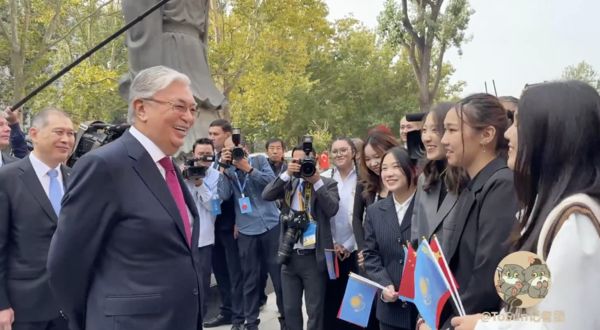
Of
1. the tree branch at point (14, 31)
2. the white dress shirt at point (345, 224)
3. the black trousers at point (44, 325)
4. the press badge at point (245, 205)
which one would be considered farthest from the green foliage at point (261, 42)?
the black trousers at point (44, 325)

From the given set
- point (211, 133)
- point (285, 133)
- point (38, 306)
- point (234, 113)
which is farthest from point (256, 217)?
point (285, 133)

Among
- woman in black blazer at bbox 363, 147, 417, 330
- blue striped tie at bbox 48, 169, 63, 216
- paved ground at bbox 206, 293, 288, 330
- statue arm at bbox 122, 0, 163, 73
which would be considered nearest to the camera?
blue striped tie at bbox 48, 169, 63, 216

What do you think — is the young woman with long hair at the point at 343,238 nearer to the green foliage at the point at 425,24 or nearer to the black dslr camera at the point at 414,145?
the black dslr camera at the point at 414,145

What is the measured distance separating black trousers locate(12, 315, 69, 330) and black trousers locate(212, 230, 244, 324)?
220cm

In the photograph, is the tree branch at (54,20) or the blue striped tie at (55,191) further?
the tree branch at (54,20)

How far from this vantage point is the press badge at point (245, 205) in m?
5.06

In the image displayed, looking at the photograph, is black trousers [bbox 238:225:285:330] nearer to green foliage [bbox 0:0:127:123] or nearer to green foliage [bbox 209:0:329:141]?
green foliage [bbox 0:0:127:123]

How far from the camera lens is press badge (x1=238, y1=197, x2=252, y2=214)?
16.6 feet

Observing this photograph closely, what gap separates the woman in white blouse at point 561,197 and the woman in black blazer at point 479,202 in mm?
524

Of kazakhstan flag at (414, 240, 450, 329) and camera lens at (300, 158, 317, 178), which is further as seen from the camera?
camera lens at (300, 158, 317, 178)

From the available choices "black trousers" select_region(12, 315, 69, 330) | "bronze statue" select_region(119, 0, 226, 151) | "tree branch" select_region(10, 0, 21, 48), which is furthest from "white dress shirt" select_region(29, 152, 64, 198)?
"tree branch" select_region(10, 0, 21, 48)

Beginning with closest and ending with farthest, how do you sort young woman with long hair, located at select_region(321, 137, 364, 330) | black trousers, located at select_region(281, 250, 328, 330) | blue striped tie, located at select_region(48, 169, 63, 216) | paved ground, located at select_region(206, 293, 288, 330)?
blue striped tie, located at select_region(48, 169, 63, 216) < black trousers, located at select_region(281, 250, 328, 330) < young woman with long hair, located at select_region(321, 137, 364, 330) < paved ground, located at select_region(206, 293, 288, 330)

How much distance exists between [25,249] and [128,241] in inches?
51.1

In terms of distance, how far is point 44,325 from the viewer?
10.4 ft
